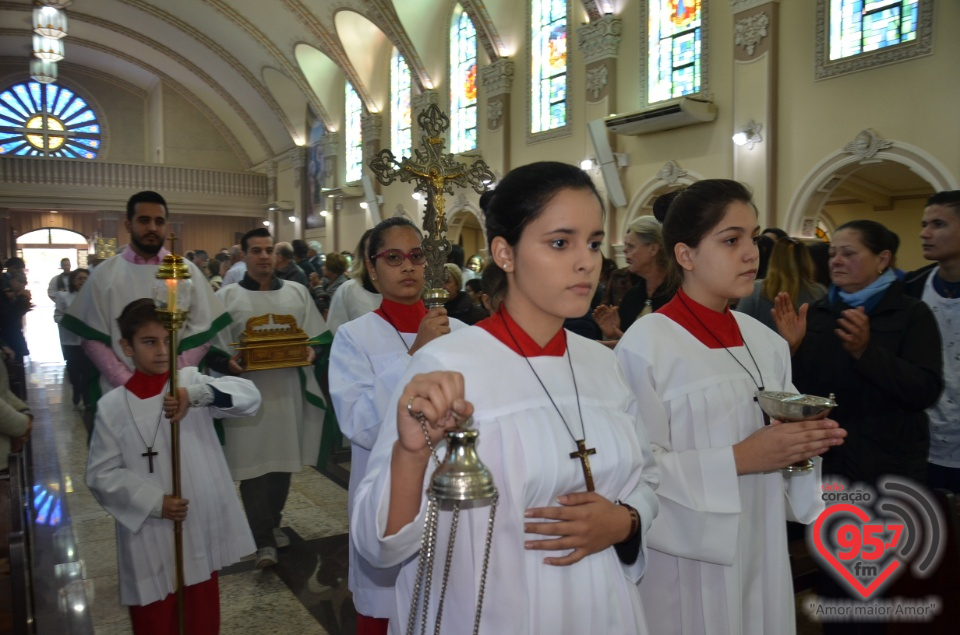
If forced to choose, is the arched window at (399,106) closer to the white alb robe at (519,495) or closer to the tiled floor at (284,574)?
the tiled floor at (284,574)

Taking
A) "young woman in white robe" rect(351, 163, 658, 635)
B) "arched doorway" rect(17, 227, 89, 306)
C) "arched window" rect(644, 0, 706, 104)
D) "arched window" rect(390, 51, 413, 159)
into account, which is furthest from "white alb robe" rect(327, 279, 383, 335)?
"arched doorway" rect(17, 227, 89, 306)

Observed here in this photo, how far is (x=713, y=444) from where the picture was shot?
2.09 meters

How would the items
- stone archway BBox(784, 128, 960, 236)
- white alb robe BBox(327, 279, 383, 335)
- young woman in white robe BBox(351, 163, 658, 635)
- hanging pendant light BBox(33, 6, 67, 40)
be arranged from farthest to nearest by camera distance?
hanging pendant light BBox(33, 6, 67, 40) < stone archway BBox(784, 128, 960, 236) < white alb robe BBox(327, 279, 383, 335) < young woman in white robe BBox(351, 163, 658, 635)

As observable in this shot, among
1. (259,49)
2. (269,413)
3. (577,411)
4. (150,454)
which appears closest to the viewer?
(577,411)

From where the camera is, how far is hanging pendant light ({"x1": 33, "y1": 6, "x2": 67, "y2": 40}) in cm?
1479

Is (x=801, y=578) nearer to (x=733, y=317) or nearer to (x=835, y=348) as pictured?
(x=835, y=348)

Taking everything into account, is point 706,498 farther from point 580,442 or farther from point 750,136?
point 750,136

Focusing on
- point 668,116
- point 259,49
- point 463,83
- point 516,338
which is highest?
point 259,49

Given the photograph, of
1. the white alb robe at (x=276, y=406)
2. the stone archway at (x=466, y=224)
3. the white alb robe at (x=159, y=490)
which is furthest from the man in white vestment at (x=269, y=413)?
the stone archway at (x=466, y=224)

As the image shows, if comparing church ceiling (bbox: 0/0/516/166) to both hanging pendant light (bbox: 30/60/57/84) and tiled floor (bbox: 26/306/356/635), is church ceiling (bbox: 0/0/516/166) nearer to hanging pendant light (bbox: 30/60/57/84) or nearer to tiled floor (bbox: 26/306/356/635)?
hanging pendant light (bbox: 30/60/57/84)

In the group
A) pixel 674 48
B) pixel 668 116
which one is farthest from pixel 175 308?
pixel 674 48

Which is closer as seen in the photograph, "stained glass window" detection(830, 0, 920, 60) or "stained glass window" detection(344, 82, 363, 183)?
"stained glass window" detection(830, 0, 920, 60)

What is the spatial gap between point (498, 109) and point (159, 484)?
13.5 meters

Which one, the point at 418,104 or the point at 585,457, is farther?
the point at 418,104
